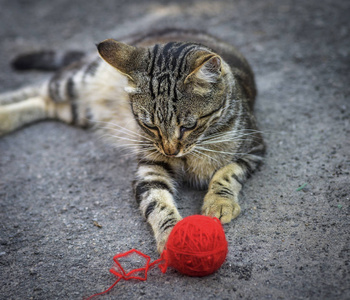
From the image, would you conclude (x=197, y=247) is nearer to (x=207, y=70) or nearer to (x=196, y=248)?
(x=196, y=248)

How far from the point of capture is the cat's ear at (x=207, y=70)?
84.9 inches

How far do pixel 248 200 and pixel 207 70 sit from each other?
90 centimetres

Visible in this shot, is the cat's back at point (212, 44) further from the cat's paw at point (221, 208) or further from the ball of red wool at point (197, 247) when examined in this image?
the ball of red wool at point (197, 247)

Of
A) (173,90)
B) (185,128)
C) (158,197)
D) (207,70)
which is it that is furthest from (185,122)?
(158,197)

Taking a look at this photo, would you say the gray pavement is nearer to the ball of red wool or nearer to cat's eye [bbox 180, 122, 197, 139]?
the ball of red wool

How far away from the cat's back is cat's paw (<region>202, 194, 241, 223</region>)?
1038 mm

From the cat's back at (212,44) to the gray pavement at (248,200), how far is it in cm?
41

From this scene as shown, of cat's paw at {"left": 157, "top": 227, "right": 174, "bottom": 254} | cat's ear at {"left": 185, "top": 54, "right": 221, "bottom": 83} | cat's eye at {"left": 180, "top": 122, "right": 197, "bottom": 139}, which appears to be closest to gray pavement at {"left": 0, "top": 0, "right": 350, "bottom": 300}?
cat's paw at {"left": 157, "top": 227, "right": 174, "bottom": 254}

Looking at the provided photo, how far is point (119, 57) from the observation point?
8.07ft

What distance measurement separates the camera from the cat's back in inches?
119

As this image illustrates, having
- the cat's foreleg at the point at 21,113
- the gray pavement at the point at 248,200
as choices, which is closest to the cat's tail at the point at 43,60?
the gray pavement at the point at 248,200

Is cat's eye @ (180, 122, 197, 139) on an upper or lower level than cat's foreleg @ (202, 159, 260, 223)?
upper

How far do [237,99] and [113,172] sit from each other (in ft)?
3.71

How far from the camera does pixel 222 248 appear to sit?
1.88m
